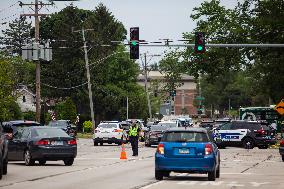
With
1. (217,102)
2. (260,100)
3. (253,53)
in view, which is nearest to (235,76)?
(217,102)

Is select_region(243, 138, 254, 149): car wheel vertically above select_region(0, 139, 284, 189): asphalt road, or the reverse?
select_region(243, 138, 254, 149): car wheel

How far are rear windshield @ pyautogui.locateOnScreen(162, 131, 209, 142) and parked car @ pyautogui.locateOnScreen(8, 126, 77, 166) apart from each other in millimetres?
7569

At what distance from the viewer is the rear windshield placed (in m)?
24.8

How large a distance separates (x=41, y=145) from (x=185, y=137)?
26.5 ft

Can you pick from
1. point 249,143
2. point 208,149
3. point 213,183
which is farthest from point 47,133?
point 249,143

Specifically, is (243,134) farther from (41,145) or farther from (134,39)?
(41,145)

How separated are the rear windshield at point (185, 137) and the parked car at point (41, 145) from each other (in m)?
7.57

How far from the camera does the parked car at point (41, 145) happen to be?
31.5 metres

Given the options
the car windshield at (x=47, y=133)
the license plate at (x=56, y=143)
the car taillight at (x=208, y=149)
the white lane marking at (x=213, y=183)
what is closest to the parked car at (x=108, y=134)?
the car windshield at (x=47, y=133)

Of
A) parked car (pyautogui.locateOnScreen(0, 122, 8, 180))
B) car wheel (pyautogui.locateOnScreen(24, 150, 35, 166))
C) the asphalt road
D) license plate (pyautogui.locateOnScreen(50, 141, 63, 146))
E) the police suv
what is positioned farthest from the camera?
the police suv

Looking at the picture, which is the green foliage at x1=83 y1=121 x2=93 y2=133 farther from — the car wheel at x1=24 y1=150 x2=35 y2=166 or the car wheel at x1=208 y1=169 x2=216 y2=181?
the car wheel at x1=208 y1=169 x2=216 y2=181

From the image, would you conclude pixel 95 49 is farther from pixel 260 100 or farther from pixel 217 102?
pixel 217 102

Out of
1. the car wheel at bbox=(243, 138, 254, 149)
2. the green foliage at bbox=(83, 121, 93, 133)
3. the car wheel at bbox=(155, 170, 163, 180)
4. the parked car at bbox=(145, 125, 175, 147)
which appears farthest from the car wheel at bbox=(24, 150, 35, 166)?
the green foliage at bbox=(83, 121, 93, 133)

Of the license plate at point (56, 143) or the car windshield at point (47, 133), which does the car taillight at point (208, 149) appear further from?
the car windshield at point (47, 133)
